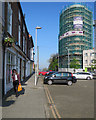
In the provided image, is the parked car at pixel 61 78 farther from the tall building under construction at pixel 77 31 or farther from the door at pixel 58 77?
the tall building under construction at pixel 77 31

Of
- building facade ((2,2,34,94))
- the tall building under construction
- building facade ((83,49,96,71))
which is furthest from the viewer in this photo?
the tall building under construction

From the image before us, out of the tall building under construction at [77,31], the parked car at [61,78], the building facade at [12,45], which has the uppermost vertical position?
the tall building under construction at [77,31]

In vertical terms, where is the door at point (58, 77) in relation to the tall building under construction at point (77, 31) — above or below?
below

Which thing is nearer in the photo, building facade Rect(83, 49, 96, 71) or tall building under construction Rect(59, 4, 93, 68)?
building facade Rect(83, 49, 96, 71)

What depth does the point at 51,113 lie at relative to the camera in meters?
5.89

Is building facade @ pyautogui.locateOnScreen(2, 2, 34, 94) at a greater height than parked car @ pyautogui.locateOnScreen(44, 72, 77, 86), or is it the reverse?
building facade @ pyautogui.locateOnScreen(2, 2, 34, 94)

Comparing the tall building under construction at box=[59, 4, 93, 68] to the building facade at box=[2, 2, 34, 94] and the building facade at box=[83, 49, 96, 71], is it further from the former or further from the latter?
the building facade at box=[2, 2, 34, 94]

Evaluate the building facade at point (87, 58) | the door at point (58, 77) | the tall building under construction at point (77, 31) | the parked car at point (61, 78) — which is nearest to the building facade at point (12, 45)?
the parked car at point (61, 78)

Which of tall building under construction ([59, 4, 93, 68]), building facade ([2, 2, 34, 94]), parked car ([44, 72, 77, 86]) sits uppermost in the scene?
tall building under construction ([59, 4, 93, 68])

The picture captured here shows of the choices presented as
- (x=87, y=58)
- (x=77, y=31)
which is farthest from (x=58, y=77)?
(x=77, y=31)

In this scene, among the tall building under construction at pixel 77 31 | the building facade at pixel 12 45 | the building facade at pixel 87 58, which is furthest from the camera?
the tall building under construction at pixel 77 31

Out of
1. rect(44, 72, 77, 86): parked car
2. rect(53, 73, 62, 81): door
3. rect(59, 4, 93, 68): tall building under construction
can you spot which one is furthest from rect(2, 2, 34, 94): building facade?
rect(59, 4, 93, 68): tall building under construction

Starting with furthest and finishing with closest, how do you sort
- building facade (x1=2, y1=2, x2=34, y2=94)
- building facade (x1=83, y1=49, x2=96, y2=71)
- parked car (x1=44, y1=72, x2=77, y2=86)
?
building facade (x1=83, y1=49, x2=96, y2=71) < parked car (x1=44, y1=72, x2=77, y2=86) < building facade (x1=2, y1=2, x2=34, y2=94)

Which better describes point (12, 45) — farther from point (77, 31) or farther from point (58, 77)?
point (77, 31)
